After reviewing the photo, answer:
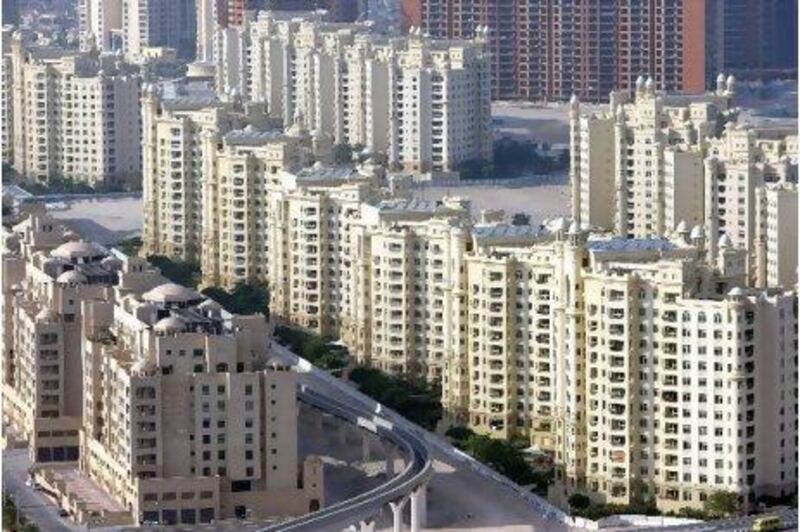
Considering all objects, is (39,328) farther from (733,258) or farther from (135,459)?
(733,258)

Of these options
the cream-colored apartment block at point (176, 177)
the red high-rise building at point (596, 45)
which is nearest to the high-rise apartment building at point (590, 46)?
the red high-rise building at point (596, 45)

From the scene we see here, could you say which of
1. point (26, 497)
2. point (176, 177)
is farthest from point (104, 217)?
point (26, 497)

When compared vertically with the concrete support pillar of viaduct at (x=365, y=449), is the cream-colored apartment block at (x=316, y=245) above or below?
above

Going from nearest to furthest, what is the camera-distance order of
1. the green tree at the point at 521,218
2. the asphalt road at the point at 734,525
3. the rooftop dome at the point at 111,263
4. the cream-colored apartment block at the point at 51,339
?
the asphalt road at the point at 734,525 → the cream-colored apartment block at the point at 51,339 → the rooftop dome at the point at 111,263 → the green tree at the point at 521,218

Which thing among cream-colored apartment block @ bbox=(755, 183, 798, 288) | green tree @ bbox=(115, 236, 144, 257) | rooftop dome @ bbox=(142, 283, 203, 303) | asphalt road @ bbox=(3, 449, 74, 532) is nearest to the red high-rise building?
green tree @ bbox=(115, 236, 144, 257)

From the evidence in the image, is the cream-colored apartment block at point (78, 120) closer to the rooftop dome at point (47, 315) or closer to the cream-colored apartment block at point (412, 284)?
the cream-colored apartment block at point (412, 284)

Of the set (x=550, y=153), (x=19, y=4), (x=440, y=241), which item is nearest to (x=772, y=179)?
(x=440, y=241)

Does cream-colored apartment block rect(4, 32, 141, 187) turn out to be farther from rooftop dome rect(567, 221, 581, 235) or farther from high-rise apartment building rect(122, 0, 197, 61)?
rooftop dome rect(567, 221, 581, 235)
